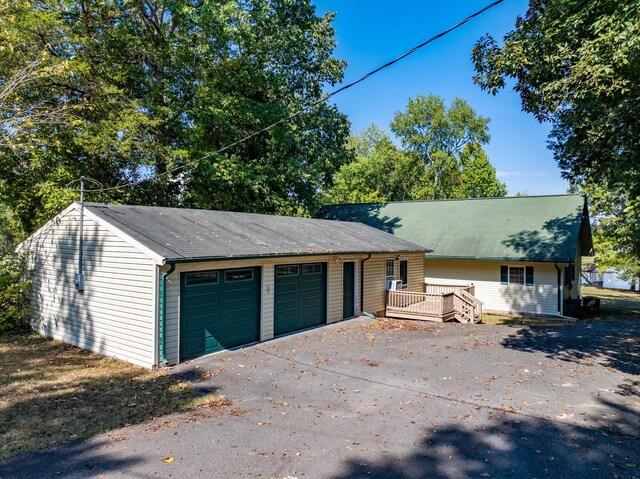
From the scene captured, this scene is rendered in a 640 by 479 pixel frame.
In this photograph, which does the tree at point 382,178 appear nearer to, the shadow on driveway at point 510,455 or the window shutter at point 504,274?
the window shutter at point 504,274

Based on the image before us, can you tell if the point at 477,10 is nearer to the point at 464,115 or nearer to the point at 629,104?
the point at 629,104

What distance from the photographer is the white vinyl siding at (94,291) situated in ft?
30.0

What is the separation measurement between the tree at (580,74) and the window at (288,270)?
743 cm

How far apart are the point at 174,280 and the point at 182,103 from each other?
14.3 m

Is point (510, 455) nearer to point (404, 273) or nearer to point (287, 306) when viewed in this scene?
point (287, 306)

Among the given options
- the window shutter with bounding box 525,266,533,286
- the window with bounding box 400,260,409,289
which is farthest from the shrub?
the window shutter with bounding box 525,266,533,286

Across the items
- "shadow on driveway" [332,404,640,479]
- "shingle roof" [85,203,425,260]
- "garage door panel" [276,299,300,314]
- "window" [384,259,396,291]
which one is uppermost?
"shingle roof" [85,203,425,260]

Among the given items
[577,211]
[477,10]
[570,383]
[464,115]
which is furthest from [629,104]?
[464,115]

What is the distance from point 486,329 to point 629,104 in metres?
7.74

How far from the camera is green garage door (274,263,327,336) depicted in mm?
12266

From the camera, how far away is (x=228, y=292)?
10.5 m

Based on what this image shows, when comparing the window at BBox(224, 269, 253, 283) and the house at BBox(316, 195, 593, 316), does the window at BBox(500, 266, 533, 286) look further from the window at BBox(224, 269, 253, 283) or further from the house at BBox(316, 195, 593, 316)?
the window at BBox(224, 269, 253, 283)

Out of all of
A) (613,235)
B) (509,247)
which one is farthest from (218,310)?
(613,235)

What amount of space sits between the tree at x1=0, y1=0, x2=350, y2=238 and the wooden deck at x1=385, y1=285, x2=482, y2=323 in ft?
27.2
